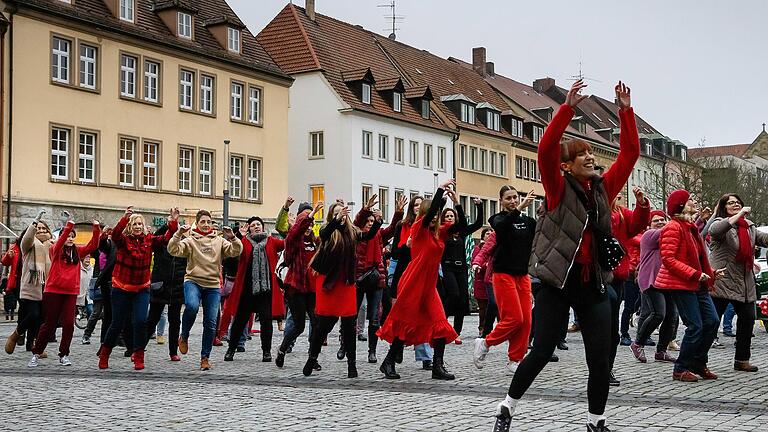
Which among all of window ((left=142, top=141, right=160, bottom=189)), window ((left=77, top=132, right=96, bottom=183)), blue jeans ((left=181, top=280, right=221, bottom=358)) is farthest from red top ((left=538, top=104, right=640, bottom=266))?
window ((left=142, top=141, right=160, bottom=189))

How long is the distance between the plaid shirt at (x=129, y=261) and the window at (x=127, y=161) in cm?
2585

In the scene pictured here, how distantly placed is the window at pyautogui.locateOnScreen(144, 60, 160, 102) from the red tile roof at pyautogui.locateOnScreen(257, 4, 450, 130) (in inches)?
486

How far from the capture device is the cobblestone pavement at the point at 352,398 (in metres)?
7.77

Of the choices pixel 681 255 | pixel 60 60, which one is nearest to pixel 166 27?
pixel 60 60

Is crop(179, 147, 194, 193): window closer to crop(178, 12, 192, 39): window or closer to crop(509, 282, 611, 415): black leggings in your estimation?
crop(178, 12, 192, 39): window

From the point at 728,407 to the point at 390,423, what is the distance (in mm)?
2641

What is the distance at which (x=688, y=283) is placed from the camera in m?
10.5

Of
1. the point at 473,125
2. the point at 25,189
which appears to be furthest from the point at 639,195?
the point at 473,125

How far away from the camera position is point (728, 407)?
8.43 meters

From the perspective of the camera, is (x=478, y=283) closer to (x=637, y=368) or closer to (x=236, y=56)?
(x=637, y=368)

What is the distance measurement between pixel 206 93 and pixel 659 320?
31049 millimetres

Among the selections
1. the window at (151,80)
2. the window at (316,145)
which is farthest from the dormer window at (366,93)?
the window at (151,80)

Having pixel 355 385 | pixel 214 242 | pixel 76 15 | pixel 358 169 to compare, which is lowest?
pixel 355 385

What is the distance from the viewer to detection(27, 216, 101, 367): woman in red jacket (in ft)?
43.9
